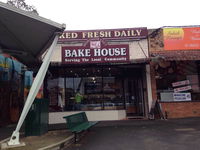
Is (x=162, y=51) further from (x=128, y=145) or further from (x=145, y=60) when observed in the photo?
(x=128, y=145)

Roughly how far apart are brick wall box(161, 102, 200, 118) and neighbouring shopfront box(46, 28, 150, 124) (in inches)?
53.6

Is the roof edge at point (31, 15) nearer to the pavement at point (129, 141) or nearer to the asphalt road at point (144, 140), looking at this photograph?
the pavement at point (129, 141)

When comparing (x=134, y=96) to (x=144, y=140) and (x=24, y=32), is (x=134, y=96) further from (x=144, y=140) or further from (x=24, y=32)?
(x=24, y=32)

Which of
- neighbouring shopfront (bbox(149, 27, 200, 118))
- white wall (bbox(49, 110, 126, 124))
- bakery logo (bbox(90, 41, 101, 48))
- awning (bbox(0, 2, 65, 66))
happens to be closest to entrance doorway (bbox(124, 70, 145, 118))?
white wall (bbox(49, 110, 126, 124))

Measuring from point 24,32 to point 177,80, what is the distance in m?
10.1

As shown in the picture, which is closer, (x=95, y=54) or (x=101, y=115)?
(x=95, y=54)

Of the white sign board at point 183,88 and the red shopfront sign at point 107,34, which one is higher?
the red shopfront sign at point 107,34

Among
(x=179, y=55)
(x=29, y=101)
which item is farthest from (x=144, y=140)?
(x=179, y=55)

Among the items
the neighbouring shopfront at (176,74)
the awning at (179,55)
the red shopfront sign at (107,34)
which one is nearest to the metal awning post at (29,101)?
the red shopfront sign at (107,34)

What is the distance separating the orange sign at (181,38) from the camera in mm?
13820

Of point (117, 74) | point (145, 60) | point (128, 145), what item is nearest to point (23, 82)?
point (117, 74)

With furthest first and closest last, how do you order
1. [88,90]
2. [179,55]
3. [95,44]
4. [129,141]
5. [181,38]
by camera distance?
[88,90] → [181,38] → [95,44] → [179,55] → [129,141]

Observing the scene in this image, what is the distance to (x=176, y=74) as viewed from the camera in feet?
47.4

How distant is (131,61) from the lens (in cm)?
1249
